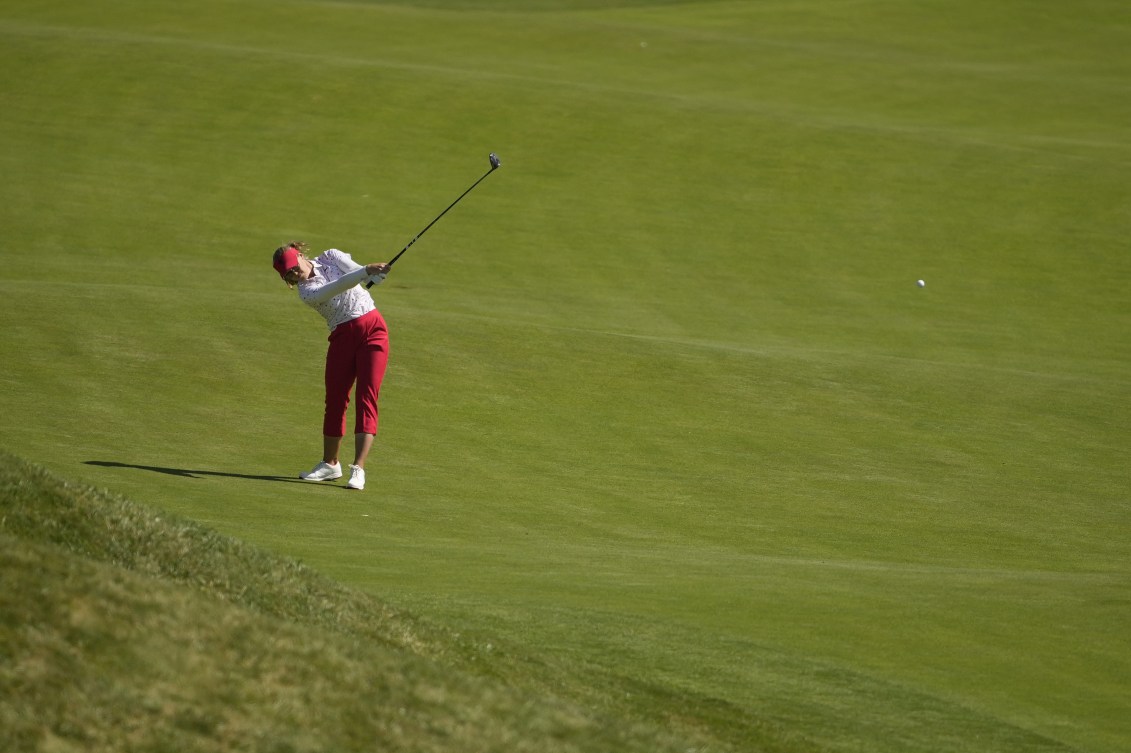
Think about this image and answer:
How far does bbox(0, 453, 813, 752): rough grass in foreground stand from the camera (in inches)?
241

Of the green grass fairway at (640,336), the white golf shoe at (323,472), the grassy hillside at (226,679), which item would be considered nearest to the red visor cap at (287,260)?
the white golf shoe at (323,472)

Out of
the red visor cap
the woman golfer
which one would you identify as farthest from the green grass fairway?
the red visor cap

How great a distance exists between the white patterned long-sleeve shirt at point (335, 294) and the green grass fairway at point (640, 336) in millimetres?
1585

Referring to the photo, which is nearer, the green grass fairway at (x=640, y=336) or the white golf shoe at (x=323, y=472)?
the green grass fairway at (x=640, y=336)

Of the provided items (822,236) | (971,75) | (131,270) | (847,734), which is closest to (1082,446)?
(847,734)

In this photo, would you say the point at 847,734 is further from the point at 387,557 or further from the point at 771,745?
the point at 387,557

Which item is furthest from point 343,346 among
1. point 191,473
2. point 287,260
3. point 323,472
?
point 191,473

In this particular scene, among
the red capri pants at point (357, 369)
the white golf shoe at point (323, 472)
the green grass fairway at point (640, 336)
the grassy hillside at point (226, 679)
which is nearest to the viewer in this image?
the grassy hillside at point (226, 679)

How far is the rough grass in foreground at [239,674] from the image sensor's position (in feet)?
20.1

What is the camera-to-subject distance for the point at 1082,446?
18203 mm

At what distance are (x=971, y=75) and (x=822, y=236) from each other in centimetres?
2080

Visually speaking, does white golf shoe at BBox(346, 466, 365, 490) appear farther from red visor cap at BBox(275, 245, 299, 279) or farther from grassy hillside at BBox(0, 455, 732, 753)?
grassy hillside at BBox(0, 455, 732, 753)

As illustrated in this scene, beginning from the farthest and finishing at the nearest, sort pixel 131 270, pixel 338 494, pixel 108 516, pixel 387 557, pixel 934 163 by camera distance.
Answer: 1. pixel 934 163
2. pixel 131 270
3. pixel 338 494
4. pixel 387 557
5. pixel 108 516

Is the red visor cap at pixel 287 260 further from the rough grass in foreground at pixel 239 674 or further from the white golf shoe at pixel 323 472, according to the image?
the rough grass in foreground at pixel 239 674
